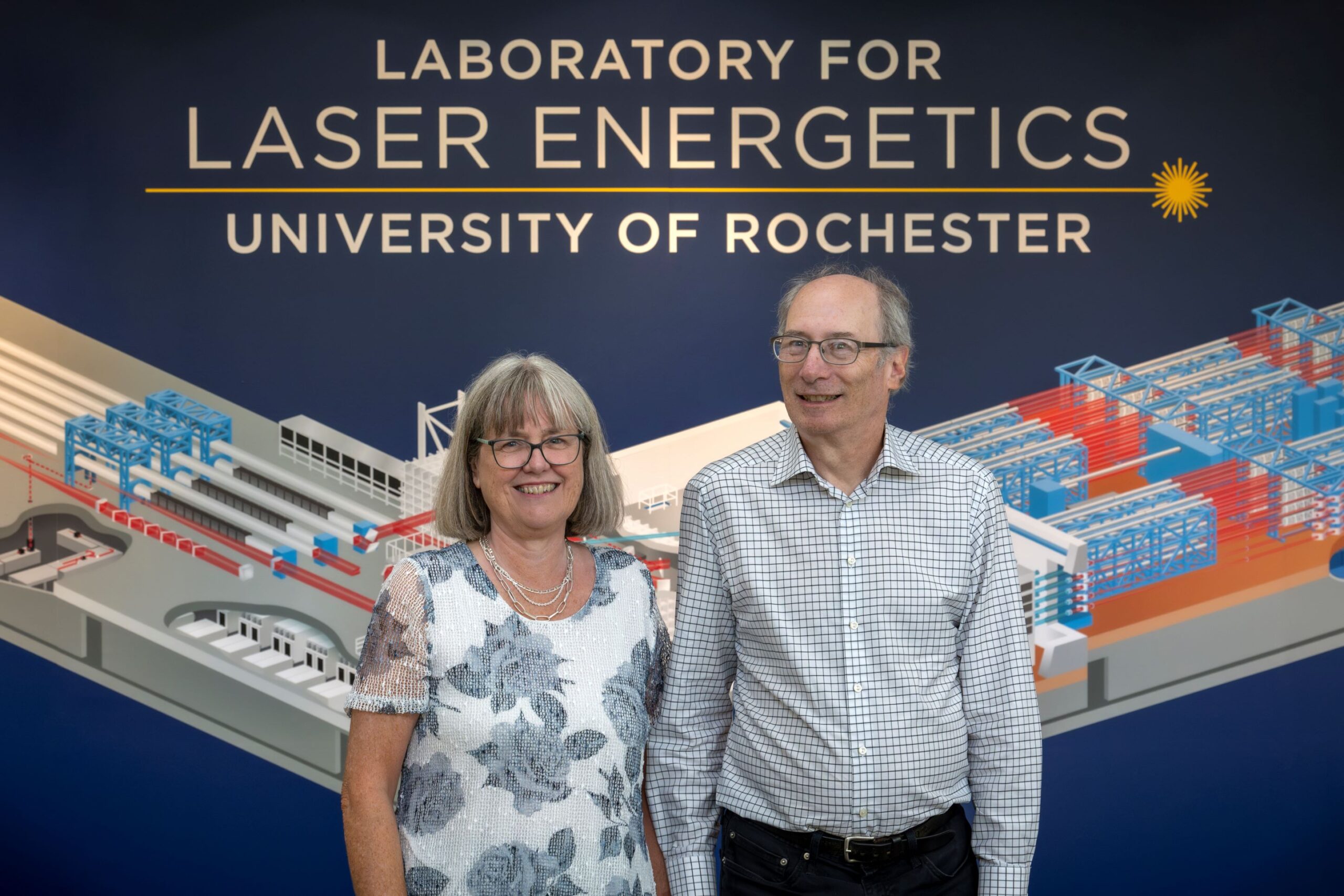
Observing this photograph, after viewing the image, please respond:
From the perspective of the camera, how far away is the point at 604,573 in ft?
6.49

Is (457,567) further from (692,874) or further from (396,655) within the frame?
(692,874)

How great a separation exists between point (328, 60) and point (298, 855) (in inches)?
93.3

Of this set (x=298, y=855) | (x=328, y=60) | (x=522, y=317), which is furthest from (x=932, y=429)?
(x=298, y=855)

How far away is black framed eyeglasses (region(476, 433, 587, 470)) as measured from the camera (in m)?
1.85

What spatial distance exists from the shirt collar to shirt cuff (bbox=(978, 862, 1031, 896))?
703 mm

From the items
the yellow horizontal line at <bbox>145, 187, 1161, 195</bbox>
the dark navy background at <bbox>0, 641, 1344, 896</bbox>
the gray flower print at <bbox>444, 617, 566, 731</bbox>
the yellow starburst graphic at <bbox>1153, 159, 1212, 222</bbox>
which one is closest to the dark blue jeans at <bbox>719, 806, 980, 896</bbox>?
the gray flower print at <bbox>444, 617, 566, 731</bbox>

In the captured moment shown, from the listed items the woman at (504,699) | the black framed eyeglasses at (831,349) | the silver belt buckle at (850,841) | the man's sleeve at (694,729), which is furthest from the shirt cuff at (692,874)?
the black framed eyeglasses at (831,349)

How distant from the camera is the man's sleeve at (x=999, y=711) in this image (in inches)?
77.9

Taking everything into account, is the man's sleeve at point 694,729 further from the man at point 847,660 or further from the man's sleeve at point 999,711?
the man's sleeve at point 999,711

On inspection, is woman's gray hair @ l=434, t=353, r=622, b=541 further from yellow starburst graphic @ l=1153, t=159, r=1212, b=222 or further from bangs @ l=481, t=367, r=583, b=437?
yellow starburst graphic @ l=1153, t=159, r=1212, b=222

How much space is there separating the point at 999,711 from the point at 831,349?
69cm

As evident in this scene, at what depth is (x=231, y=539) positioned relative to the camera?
11.3ft

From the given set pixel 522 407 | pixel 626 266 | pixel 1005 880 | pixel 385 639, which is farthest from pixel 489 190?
pixel 1005 880

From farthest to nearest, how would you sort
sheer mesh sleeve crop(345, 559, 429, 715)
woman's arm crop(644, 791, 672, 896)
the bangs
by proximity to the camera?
woman's arm crop(644, 791, 672, 896), the bangs, sheer mesh sleeve crop(345, 559, 429, 715)
